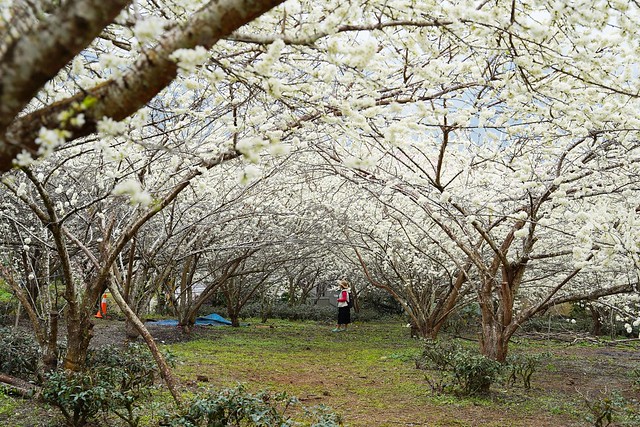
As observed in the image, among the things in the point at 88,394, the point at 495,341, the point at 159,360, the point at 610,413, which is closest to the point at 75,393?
the point at 88,394

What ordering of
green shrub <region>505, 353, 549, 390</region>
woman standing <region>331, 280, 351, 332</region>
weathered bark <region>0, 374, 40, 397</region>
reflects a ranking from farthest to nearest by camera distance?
woman standing <region>331, 280, 351, 332</region>
green shrub <region>505, 353, 549, 390</region>
weathered bark <region>0, 374, 40, 397</region>

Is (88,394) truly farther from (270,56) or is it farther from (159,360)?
(270,56)

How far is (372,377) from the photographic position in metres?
8.99

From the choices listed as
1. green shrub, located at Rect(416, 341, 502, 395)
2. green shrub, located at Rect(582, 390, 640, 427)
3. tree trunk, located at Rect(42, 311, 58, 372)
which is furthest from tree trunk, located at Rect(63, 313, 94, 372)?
green shrub, located at Rect(582, 390, 640, 427)

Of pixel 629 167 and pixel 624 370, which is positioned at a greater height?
pixel 629 167

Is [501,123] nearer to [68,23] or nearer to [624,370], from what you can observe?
[68,23]

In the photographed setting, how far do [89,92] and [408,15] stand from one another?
2057 millimetres

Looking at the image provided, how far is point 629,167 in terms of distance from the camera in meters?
6.08

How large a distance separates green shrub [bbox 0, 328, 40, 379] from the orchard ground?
0.55 m

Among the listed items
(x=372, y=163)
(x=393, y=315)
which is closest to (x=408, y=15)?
(x=372, y=163)

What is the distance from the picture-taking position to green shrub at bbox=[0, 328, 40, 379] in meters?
6.28

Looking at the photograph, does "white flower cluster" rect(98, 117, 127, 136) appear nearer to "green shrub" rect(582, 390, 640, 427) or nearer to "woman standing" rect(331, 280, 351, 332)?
"green shrub" rect(582, 390, 640, 427)

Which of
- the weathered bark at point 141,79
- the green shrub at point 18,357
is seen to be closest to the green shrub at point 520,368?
the green shrub at point 18,357

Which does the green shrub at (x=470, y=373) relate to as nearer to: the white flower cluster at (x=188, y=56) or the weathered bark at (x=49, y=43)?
the white flower cluster at (x=188, y=56)
